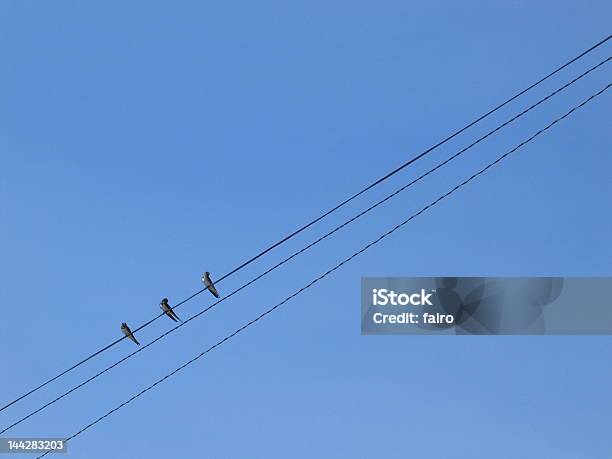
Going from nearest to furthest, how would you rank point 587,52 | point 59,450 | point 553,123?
1. point 587,52
2. point 553,123
3. point 59,450

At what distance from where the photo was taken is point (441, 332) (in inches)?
1256

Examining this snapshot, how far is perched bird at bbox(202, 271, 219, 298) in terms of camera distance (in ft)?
79.6

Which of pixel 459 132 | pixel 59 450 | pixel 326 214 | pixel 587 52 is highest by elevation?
pixel 587 52

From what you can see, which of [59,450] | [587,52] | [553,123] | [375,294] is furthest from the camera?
[375,294]

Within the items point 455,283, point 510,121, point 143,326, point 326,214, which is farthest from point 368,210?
point 455,283

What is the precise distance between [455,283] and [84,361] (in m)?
11.6

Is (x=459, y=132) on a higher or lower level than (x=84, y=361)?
higher

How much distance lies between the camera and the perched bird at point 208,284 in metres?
24.2

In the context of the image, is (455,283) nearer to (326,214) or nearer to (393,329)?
(393,329)

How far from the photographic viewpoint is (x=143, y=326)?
79.1 ft

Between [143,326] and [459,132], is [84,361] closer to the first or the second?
[143,326]

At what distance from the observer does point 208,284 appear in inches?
957

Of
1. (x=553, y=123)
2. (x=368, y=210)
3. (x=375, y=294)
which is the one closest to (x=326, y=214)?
(x=368, y=210)

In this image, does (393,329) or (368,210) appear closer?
(368,210)
